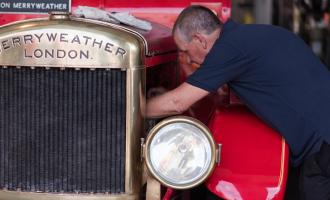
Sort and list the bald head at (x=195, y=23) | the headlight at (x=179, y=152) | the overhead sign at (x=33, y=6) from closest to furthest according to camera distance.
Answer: the headlight at (x=179, y=152), the bald head at (x=195, y=23), the overhead sign at (x=33, y=6)

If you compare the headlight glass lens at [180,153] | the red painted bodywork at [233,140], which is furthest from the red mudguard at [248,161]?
the headlight glass lens at [180,153]

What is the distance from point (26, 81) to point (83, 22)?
13.4 inches

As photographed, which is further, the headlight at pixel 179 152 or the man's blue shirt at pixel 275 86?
the man's blue shirt at pixel 275 86

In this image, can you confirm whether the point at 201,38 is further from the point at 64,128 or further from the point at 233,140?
the point at 64,128

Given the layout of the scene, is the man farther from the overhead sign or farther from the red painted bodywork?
the overhead sign

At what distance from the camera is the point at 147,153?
2.61 meters

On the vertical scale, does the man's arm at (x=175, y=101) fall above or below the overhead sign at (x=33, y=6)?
below

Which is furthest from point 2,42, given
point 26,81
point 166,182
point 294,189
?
point 294,189

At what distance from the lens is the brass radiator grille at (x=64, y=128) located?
270 cm

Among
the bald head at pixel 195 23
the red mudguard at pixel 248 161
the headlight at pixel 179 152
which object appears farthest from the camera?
the bald head at pixel 195 23

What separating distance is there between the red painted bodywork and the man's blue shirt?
0.09m

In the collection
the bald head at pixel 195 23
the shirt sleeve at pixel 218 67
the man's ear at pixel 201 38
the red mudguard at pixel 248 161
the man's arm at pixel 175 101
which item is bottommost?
the red mudguard at pixel 248 161

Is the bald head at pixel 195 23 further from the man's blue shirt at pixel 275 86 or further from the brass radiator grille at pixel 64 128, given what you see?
the brass radiator grille at pixel 64 128

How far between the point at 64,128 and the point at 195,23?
0.73m
